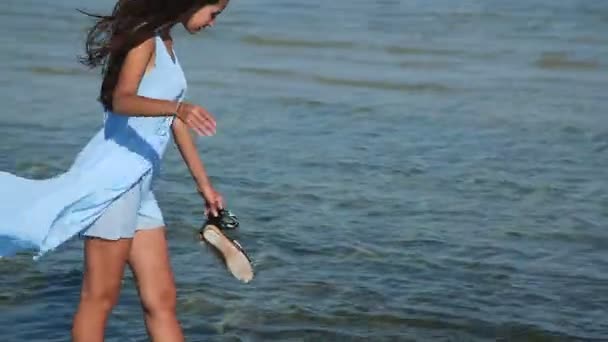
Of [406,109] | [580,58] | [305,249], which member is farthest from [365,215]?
[580,58]

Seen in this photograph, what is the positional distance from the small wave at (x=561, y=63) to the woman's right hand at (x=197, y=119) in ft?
29.8

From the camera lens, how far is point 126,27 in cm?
457

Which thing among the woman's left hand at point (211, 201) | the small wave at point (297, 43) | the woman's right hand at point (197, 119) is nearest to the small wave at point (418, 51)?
the small wave at point (297, 43)

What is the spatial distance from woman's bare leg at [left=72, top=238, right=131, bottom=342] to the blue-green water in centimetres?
123

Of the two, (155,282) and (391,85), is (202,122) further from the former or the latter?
(391,85)

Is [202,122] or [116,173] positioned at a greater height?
[202,122]

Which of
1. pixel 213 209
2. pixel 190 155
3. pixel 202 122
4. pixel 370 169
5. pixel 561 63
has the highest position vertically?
pixel 202 122

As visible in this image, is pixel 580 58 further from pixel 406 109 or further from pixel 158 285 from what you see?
pixel 158 285

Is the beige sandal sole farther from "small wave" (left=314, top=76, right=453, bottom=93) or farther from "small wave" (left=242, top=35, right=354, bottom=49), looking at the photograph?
"small wave" (left=242, top=35, right=354, bottom=49)

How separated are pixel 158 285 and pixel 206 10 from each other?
981 mm

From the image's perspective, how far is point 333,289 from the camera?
676 cm

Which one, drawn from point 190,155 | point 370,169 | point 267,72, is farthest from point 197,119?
point 267,72

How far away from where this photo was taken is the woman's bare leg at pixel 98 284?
4738 mm

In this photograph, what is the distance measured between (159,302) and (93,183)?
559 millimetres
